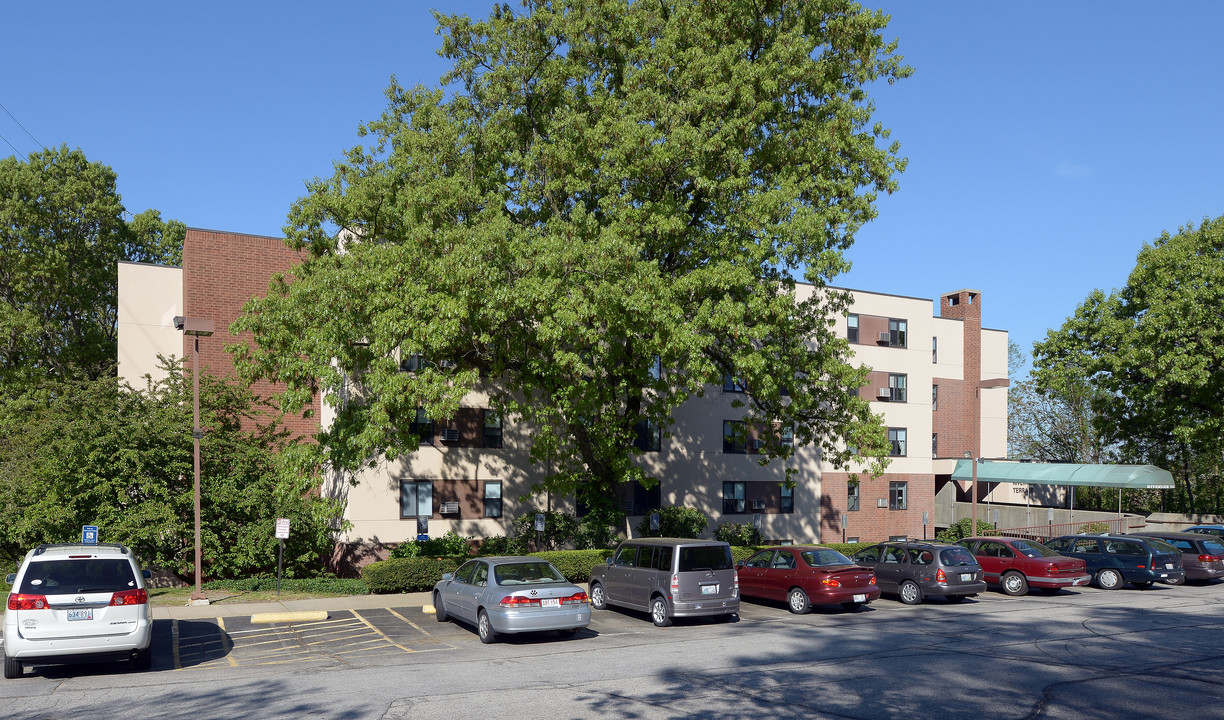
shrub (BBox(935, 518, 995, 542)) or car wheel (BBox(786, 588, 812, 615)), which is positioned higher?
car wheel (BBox(786, 588, 812, 615))

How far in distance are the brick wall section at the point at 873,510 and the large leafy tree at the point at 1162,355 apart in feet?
40.7

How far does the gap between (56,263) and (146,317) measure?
1255 cm

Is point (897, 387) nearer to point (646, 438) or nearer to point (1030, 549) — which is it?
point (646, 438)

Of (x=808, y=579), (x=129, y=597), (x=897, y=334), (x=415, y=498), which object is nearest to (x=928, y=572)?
(x=808, y=579)

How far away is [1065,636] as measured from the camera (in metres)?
16.5

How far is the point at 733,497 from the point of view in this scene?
35375 mm

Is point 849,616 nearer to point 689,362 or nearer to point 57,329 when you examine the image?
point 689,362

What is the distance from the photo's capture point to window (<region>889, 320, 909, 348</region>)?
40531 millimetres

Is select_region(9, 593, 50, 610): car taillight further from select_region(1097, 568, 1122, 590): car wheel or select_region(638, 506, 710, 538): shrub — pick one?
select_region(1097, 568, 1122, 590): car wheel

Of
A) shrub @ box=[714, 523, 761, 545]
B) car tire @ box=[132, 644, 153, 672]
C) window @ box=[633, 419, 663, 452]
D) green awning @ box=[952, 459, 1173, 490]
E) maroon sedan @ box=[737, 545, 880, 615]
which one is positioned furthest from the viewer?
green awning @ box=[952, 459, 1173, 490]

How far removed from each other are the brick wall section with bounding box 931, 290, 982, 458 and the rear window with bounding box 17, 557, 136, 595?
40120mm

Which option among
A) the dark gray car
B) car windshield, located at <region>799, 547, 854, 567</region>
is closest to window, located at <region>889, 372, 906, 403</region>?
the dark gray car

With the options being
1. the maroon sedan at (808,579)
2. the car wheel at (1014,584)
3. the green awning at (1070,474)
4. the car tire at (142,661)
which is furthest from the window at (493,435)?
the green awning at (1070,474)

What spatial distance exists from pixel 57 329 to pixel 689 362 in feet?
125
